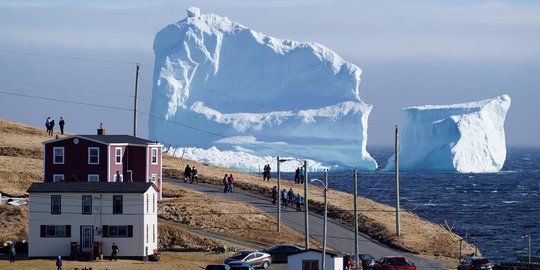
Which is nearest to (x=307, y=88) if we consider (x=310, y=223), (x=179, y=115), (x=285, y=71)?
(x=285, y=71)

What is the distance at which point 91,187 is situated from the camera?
60.0 meters

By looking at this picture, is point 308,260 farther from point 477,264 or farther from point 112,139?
point 112,139

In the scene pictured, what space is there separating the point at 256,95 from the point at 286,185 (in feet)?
273

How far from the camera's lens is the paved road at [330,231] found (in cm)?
6444

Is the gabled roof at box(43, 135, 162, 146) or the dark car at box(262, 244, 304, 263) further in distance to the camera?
the gabled roof at box(43, 135, 162, 146)

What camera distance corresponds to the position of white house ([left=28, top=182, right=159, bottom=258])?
194 feet

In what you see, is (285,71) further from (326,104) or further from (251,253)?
(251,253)

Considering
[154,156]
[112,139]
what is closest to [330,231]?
[154,156]

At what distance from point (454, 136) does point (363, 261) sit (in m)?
98.8

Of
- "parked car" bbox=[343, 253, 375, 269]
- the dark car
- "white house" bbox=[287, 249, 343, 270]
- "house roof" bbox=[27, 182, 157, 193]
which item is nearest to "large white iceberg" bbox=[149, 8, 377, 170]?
"house roof" bbox=[27, 182, 157, 193]

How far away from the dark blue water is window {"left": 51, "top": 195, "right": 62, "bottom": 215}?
2860 cm

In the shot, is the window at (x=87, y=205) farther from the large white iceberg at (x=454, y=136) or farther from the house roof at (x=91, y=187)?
the large white iceberg at (x=454, y=136)

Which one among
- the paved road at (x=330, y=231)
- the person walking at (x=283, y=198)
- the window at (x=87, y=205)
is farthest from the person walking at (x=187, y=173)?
the window at (x=87, y=205)

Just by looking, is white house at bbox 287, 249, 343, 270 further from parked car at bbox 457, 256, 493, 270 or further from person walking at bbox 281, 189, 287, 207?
person walking at bbox 281, 189, 287, 207
